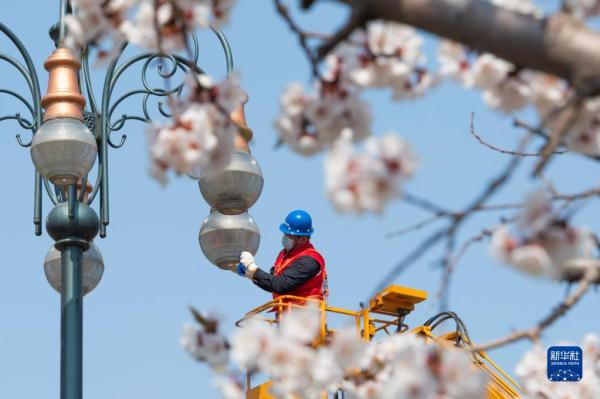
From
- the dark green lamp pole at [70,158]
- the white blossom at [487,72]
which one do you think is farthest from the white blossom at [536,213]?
the dark green lamp pole at [70,158]

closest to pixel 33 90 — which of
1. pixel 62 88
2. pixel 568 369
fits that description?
pixel 62 88

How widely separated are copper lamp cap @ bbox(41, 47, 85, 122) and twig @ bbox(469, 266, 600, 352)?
6.82 meters

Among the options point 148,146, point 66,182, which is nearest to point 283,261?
point 66,182

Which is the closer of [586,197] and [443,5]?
[443,5]

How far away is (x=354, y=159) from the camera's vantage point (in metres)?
4.03

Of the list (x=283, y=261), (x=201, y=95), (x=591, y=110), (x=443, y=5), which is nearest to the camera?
(x=443, y=5)

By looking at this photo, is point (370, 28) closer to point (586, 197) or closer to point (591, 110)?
point (591, 110)

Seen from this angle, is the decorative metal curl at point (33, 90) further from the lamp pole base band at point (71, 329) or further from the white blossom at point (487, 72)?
the white blossom at point (487, 72)

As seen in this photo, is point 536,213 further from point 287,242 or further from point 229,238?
point 287,242

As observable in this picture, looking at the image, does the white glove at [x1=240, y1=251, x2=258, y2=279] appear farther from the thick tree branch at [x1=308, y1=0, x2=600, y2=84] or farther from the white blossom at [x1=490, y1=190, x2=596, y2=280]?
the thick tree branch at [x1=308, y1=0, x2=600, y2=84]

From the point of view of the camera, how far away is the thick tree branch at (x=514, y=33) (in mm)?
3666

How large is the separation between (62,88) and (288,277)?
243 cm

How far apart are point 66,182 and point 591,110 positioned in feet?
Answer: 20.0

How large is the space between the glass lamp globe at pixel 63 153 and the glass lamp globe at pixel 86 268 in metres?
0.99
